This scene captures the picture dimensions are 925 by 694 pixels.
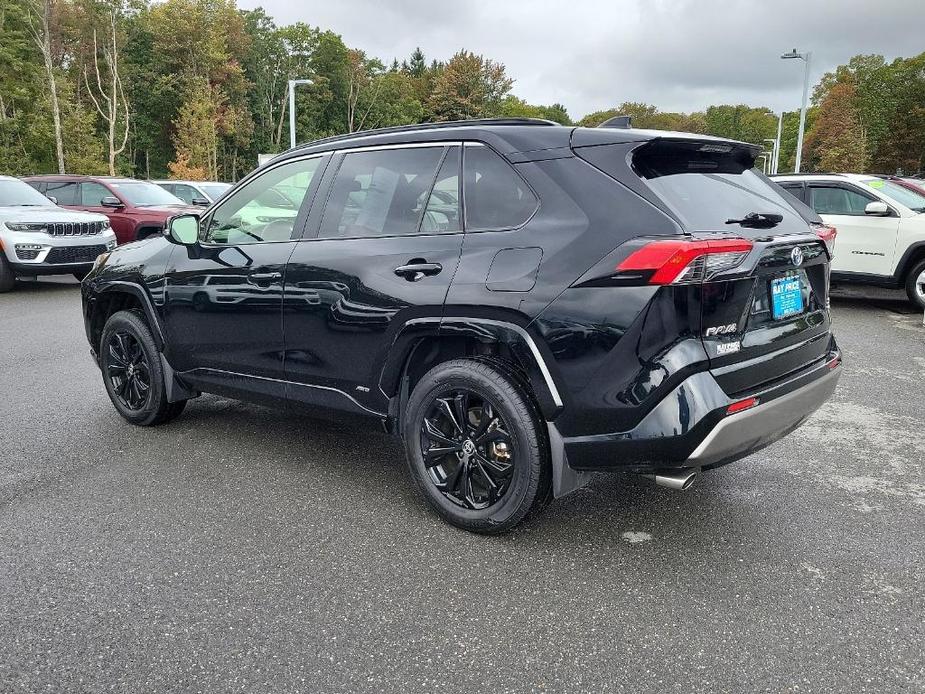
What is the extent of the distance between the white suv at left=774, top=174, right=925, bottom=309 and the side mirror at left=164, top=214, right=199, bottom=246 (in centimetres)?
836

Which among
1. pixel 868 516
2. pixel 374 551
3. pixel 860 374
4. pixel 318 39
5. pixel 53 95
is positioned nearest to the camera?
pixel 374 551

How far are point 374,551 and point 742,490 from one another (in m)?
1.96

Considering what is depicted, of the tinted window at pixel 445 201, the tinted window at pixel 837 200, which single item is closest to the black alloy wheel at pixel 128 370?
the tinted window at pixel 445 201

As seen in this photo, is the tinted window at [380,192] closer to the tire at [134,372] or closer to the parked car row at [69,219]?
the tire at [134,372]

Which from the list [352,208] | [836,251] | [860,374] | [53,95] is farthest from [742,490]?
[53,95]

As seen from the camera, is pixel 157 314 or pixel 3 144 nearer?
pixel 157 314

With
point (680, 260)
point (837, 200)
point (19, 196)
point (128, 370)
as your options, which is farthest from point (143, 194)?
point (680, 260)

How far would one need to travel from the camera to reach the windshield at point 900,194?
9641mm

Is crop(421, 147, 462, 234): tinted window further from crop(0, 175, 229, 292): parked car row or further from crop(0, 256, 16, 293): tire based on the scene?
crop(0, 256, 16, 293): tire

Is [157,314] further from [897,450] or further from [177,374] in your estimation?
[897,450]

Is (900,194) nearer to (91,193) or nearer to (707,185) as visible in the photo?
(707,185)

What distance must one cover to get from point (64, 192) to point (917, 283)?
14275 mm

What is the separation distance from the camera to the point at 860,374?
6.43m

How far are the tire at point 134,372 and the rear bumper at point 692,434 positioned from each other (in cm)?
291
